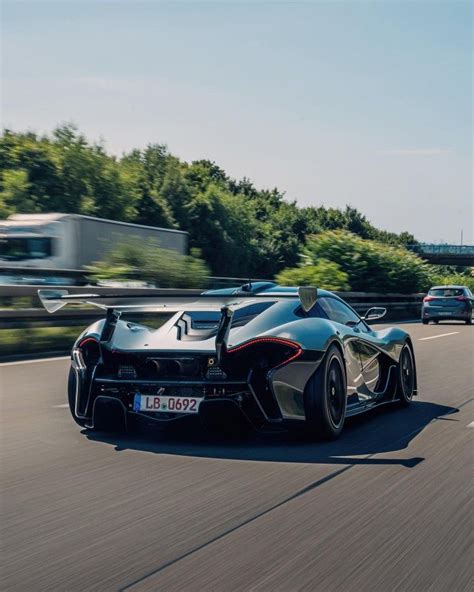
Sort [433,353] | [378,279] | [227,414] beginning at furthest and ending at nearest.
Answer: [378,279], [433,353], [227,414]

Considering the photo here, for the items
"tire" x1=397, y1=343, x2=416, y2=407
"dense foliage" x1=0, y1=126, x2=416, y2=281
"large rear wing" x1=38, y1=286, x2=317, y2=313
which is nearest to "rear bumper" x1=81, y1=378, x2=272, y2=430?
"large rear wing" x1=38, y1=286, x2=317, y2=313

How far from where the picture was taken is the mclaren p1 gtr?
705cm

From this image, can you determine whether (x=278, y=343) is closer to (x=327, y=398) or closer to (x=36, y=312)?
(x=327, y=398)

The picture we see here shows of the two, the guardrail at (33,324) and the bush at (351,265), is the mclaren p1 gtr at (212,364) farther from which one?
the bush at (351,265)

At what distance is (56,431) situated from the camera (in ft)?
26.4

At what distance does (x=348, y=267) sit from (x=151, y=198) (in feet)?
109

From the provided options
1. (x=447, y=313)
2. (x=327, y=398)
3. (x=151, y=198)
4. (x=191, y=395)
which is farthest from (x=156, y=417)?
(x=151, y=198)

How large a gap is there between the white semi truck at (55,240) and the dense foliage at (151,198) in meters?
19.8

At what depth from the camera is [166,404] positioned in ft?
23.4

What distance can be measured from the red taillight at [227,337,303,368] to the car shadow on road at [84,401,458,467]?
67cm

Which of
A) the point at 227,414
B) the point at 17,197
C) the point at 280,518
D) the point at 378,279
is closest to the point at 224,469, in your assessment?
the point at 227,414

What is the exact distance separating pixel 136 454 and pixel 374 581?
3.10 metres

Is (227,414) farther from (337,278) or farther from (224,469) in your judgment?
(337,278)

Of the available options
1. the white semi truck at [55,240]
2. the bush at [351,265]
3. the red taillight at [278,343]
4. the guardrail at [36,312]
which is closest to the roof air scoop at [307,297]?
the red taillight at [278,343]
